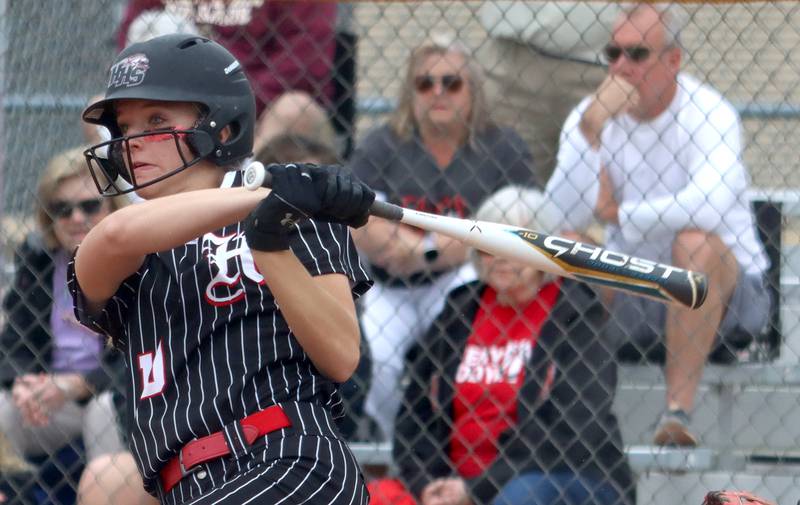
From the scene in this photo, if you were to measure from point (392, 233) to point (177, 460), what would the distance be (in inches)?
74.5

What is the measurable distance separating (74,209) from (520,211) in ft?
4.72

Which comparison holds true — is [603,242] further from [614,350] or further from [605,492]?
[605,492]

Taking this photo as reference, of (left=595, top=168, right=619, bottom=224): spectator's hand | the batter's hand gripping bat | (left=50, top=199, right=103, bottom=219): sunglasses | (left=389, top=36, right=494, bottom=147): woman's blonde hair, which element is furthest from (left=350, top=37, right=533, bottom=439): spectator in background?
the batter's hand gripping bat

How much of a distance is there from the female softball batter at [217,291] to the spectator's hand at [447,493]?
1364 mm

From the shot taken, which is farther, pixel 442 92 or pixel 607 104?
pixel 442 92

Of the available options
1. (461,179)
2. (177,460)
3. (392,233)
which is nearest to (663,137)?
(461,179)

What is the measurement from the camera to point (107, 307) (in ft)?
7.54

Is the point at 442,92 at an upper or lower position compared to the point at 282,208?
lower

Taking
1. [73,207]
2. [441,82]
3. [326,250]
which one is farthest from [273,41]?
[326,250]

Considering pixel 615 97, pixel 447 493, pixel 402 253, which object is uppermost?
pixel 615 97

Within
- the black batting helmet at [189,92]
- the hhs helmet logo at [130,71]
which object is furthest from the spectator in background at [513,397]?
the hhs helmet logo at [130,71]

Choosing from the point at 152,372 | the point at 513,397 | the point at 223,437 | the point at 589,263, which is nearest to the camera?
the point at 223,437

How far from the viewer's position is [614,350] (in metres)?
3.58

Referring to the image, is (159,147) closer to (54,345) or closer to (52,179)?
(52,179)
